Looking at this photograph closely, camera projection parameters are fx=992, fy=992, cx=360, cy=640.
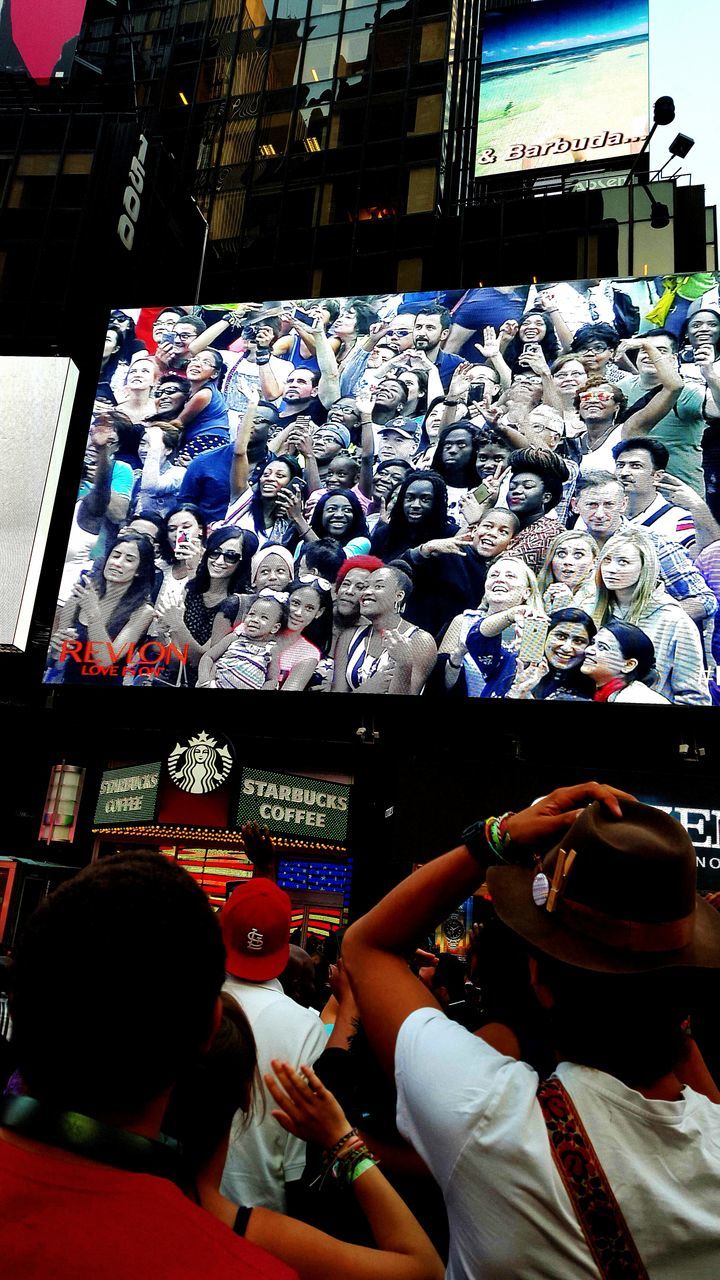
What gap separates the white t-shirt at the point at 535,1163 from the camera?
1604 mm

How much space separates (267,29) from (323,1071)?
1516 inches

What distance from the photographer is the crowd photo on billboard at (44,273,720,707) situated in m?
16.4

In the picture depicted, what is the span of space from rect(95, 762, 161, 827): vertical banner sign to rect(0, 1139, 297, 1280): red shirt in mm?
16374

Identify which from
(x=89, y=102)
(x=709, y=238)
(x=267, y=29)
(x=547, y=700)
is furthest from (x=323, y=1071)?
(x=267, y=29)

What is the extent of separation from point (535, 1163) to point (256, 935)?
224cm

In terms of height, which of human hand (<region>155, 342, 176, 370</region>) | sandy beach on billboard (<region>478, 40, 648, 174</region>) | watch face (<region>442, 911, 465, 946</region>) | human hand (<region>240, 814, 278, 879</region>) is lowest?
human hand (<region>240, 814, 278, 879</region>)

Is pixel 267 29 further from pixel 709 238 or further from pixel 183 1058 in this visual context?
pixel 183 1058

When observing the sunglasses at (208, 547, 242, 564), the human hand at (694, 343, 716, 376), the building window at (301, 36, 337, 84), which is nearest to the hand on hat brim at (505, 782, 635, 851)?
the sunglasses at (208, 547, 242, 564)

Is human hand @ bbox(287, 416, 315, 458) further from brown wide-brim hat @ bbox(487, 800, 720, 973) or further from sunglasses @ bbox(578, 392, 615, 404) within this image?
brown wide-brim hat @ bbox(487, 800, 720, 973)

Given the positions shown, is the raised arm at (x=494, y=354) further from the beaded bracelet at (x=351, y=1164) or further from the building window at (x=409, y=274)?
the beaded bracelet at (x=351, y=1164)

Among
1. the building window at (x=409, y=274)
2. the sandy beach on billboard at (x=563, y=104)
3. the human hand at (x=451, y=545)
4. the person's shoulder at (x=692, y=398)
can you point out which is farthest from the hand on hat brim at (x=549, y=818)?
the building window at (x=409, y=274)

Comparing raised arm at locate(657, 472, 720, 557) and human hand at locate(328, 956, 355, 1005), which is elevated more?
raised arm at locate(657, 472, 720, 557)

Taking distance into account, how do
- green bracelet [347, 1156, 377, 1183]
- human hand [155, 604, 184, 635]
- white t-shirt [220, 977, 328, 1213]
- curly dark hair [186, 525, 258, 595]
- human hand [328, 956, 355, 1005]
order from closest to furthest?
1. green bracelet [347, 1156, 377, 1183]
2. white t-shirt [220, 977, 328, 1213]
3. human hand [328, 956, 355, 1005]
4. curly dark hair [186, 525, 258, 595]
5. human hand [155, 604, 184, 635]

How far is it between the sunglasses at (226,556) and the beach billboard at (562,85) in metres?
16.7
